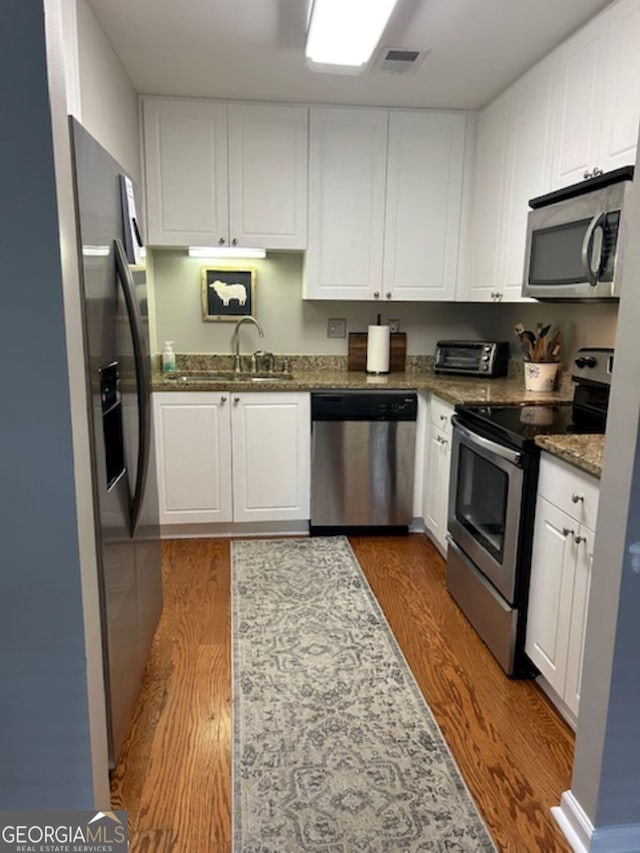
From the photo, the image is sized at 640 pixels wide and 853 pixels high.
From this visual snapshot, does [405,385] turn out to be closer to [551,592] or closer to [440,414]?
[440,414]

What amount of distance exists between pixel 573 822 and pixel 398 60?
2927mm

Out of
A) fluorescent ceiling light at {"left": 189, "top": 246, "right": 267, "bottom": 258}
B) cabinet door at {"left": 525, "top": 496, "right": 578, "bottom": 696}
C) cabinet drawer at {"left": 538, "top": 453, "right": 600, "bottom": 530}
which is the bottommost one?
cabinet door at {"left": 525, "top": 496, "right": 578, "bottom": 696}

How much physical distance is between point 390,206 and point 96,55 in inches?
67.6

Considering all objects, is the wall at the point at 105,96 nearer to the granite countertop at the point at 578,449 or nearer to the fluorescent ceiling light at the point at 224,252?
the fluorescent ceiling light at the point at 224,252

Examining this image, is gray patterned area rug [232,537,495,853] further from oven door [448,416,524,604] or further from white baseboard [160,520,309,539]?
white baseboard [160,520,309,539]

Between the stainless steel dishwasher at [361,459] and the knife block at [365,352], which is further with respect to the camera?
the knife block at [365,352]

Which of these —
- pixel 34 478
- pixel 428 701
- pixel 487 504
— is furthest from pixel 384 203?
pixel 34 478

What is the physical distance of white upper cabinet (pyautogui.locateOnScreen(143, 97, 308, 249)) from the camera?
327cm

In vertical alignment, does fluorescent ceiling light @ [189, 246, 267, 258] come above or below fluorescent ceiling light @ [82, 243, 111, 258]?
above

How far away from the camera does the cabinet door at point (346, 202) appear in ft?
11.1

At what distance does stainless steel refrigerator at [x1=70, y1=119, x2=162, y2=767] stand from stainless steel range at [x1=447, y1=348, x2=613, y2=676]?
127 cm

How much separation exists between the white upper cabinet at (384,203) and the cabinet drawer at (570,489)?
1889 mm

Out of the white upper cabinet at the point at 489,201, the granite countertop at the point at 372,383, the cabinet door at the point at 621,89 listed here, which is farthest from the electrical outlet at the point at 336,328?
the cabinet door at the point at 621,89

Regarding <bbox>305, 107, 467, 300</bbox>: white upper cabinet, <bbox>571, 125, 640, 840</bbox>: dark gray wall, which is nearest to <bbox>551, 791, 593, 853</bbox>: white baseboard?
<bbox>571, 125, 640, 840</bbox>: dark gray wall
